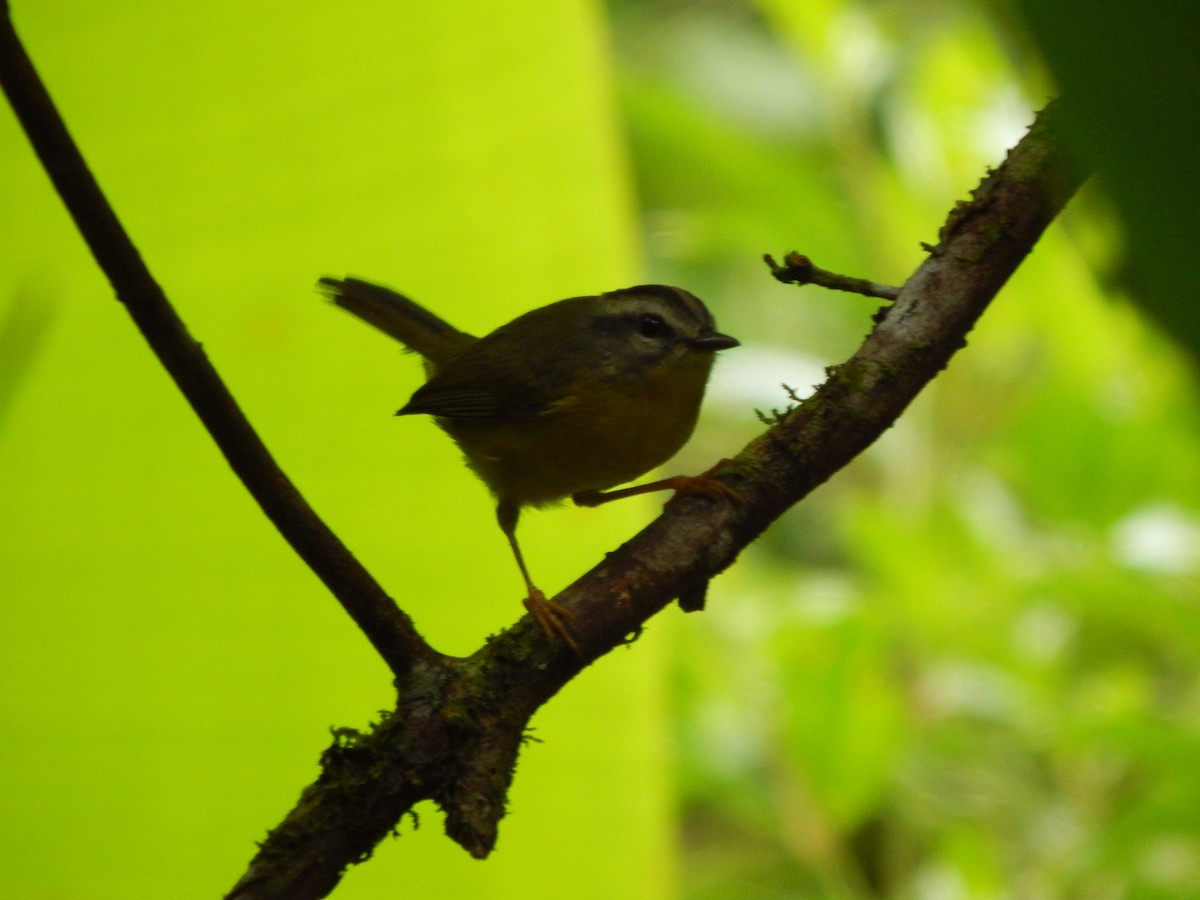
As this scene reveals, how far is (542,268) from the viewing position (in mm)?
1604

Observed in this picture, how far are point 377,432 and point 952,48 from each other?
2115mm

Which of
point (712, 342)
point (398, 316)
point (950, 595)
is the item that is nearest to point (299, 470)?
point (398, 316)

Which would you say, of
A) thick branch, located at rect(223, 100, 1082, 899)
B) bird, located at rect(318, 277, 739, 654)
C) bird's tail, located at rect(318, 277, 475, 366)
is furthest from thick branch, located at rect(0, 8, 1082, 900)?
bird's tail, located at rect(318, 277, 475, 366)

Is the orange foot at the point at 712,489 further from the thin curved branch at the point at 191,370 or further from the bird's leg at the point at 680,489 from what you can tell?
the thin curved branch at the point at 191,370

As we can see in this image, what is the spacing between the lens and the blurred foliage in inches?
85.3

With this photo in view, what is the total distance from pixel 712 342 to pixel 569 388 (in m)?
0.27

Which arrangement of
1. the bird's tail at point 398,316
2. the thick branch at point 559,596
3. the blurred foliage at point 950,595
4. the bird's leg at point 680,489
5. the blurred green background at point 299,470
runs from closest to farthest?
the thick branch at point 559,596 → the bird's leg at point 680,489 → the blurred green background at point 299,470 → the bird's tail at point 398,316 → the blurred foliage at point 950,595

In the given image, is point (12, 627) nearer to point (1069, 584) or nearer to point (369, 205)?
point (369, 205)

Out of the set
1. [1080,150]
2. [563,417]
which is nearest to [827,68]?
[563,417]

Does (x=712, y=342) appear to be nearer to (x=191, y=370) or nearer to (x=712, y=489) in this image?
(x=712, y=489)

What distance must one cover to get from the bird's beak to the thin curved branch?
3.14 ft

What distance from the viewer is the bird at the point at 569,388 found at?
1.92 m

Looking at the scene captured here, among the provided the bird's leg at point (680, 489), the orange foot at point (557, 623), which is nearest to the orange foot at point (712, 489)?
the bird's leg at point (680, 489)

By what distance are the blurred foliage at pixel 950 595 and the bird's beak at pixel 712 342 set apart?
24.4 inches
